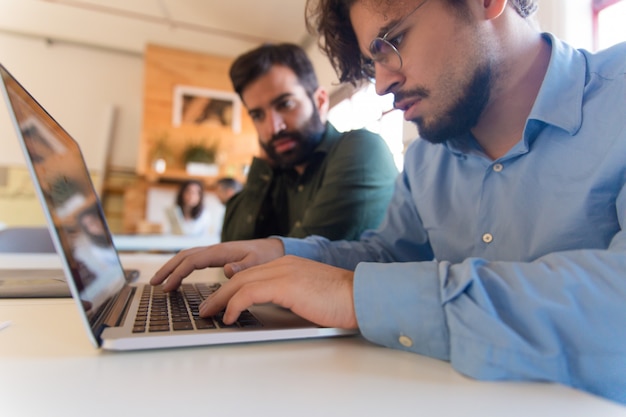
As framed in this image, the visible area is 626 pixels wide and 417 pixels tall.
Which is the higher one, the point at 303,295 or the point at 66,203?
the point at 66,203

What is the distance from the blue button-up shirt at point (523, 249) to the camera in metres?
0.36

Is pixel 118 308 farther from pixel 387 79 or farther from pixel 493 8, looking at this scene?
pixel 493 8

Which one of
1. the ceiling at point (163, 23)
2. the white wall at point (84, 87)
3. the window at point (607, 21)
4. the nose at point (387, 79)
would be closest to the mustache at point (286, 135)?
the nose at point (387, 79)

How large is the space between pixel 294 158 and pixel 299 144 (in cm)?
5

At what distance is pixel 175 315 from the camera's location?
0.46 meters

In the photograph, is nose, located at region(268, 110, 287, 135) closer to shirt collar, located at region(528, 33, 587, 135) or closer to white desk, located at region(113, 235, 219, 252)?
shirt collar, located at region(528, 33, 587, 135)

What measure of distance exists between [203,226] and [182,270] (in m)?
3.19

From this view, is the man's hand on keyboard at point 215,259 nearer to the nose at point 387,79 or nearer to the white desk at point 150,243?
the nose at point 387,79

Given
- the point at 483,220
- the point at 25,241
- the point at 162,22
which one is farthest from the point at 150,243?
the point at 162,22

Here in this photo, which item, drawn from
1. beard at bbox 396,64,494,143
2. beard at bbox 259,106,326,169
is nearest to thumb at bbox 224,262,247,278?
beard at bbox 396,64,494,143

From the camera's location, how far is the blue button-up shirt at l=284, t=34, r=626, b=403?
36 cm

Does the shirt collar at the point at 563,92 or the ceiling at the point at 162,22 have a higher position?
the ceiling at the point at 162,22

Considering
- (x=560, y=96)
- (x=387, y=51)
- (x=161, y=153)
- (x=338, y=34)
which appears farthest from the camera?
(x=161, y=153)

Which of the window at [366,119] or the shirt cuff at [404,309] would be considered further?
the window at [366,119]
